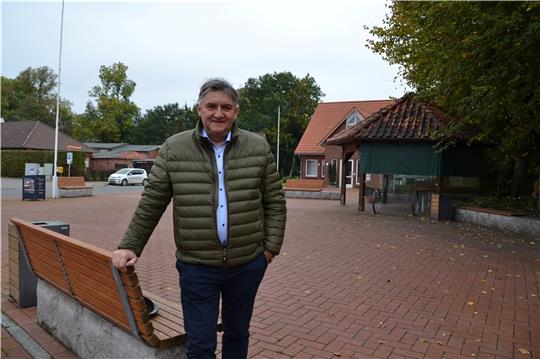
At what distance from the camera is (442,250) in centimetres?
885

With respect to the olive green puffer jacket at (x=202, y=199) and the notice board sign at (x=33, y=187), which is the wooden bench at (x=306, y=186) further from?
A: the olive green puffer jacket at (x=202, y=199)

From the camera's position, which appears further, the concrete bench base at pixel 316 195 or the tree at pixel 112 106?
the tree at pixel 112 106

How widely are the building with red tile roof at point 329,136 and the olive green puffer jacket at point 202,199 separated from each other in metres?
34.3

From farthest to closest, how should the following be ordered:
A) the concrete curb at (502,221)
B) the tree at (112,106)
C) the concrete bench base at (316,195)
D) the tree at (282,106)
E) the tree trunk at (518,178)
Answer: the tree at (112,106), the tree at (282,106), the concrete bench base at (316,195), the tree trunk at (518,178), the concrete curb at (502,221)

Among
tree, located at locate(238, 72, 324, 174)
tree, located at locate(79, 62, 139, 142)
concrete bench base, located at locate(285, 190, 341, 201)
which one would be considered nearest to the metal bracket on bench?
concrete bench base, located at locate(285, 190, 341, 201)

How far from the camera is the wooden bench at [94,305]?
2.76 metres

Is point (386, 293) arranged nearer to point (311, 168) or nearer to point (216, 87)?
point (216, 87)

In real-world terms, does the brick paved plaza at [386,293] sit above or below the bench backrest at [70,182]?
below

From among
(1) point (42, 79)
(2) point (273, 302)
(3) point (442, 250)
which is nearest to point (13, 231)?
(2) point (273, 302)

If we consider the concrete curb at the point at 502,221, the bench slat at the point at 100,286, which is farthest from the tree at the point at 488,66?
the bench slat at the point at 100,286

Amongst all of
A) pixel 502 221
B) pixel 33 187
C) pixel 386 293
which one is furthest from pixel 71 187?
pixel 386 293

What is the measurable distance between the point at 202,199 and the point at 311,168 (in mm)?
38285

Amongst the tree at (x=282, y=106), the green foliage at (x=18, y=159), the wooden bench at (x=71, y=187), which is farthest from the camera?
the tree at (x=282, y=106)

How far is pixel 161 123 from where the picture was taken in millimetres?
73938
